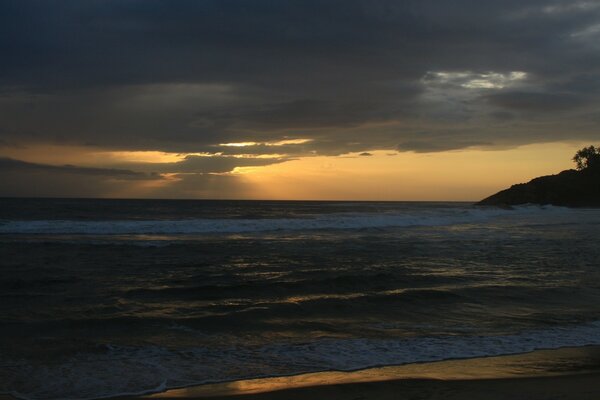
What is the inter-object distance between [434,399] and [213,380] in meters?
2.55

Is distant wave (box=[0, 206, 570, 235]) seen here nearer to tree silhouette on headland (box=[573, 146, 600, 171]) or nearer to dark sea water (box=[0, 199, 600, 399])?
dark sea water (box=[0, 199, 600, 399])

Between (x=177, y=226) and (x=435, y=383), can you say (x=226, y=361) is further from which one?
(x=177, y=226)

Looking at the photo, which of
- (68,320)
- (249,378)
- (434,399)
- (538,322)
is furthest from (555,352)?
(68,320)

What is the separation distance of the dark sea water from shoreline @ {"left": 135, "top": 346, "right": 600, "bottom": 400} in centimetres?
29

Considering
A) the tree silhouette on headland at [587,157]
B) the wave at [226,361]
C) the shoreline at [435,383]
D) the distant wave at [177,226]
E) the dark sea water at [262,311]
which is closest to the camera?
the shoreline at [435,383]

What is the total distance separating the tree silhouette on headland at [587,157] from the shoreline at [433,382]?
3923 inches

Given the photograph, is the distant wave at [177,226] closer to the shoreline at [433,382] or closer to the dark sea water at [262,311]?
the dark sea water at [262,311]

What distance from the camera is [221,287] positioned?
1266cm

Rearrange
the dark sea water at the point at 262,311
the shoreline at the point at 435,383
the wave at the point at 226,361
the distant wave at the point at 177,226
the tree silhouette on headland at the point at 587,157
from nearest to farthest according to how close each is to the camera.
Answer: the shoreline at the point at 435,383 → the wave at the point at 226,361 → the dark sea water at the point at 262,311 → the distant wave at the point at 177,226 → the tree silhouette on headland at the point at 587,157

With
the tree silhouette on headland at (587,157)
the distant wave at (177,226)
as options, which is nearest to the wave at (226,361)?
the distant wave at (177,226)

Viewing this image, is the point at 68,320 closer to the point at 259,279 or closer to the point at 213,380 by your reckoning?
the point at 213,380

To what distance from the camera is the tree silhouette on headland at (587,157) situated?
95.8 m

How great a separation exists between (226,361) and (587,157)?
351 feet

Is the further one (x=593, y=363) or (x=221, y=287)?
(x=221, y=287)
